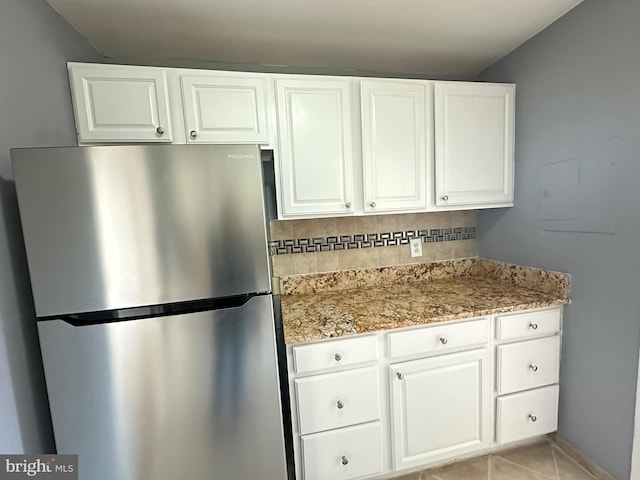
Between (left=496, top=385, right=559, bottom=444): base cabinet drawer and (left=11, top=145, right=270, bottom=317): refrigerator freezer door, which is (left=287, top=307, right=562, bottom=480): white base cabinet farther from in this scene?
(left=11, top=145, right=270, bottom=317): refrigerator freezer door

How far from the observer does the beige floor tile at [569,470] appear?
149cm

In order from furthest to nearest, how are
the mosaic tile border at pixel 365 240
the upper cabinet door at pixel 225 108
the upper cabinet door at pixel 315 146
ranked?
the mosaic tile border at pixel 365 240 < the upper cabinet door at pixel 315 146 < the upper cabinet door at pixel 225 108

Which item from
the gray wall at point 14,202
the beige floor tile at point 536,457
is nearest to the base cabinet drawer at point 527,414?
the beige floor tile at point 536,457

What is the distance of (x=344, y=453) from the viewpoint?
4.55 ft

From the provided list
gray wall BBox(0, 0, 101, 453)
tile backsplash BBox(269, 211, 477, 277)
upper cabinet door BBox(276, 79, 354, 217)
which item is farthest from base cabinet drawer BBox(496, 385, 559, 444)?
gray wall BBox(0, 0, 101, 453)

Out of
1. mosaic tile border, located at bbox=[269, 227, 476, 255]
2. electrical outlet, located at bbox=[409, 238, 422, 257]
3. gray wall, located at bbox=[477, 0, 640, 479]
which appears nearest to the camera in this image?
gray wall, located at bbox=[477, 0, 640, 479]

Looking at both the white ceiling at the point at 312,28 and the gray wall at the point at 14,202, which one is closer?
the gray wall at the point at 14,202

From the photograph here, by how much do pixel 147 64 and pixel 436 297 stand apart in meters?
2.11

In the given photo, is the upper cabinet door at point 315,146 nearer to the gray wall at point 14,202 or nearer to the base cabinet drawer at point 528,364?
the gray wall at point 14,202

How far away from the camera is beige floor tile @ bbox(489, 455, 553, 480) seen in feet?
4.95

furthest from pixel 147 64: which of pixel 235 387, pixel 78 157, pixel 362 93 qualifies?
pixel 235 387

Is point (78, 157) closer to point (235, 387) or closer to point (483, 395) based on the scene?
point (235, 387)

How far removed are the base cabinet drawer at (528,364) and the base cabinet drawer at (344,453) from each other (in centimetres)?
71

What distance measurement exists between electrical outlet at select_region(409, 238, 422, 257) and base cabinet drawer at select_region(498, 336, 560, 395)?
749 millimetres
